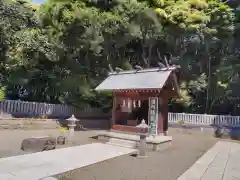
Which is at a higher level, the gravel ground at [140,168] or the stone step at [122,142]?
the stone step at [122,142]

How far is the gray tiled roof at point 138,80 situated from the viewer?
1262cm

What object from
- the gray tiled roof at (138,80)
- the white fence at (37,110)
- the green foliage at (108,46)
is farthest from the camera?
the green foliage at (108,46)

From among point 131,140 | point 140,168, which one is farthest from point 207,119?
point 140,168

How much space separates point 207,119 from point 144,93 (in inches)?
292

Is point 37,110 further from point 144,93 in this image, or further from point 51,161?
point 51,161

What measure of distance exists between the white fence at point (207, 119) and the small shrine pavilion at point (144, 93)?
16.2 ft

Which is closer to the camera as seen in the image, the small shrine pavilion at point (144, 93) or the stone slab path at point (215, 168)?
the stone slab path at point (215, 168)

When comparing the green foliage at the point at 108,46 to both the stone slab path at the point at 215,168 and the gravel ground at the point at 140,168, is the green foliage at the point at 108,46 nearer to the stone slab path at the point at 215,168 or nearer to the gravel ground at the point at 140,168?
the gravel ground at the point at 140,168

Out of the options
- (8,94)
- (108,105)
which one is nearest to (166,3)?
(108,105)

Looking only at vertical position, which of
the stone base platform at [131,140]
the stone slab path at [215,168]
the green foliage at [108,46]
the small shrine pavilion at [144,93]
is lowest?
the stone slab path at [215,168]

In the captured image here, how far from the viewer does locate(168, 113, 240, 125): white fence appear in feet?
58.5

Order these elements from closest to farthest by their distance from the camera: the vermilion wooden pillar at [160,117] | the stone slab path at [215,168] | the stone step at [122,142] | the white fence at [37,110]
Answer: the stone slab path at [215,168], the stone step at [122,142], the vermilion wooden pillar at [160,117], the white fence at [37,110]

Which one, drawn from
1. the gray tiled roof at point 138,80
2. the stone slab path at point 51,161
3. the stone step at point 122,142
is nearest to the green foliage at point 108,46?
the gray tiled roof at point 138,80

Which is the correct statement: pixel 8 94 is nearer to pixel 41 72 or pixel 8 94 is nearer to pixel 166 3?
pixel 41 72
